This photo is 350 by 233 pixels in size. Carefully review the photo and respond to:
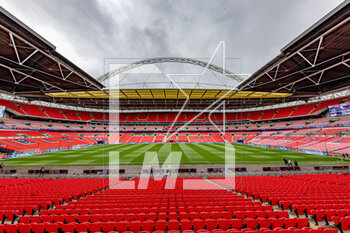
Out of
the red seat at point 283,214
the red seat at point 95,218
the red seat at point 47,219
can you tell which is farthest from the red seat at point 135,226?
A: the red seat at point 283,214

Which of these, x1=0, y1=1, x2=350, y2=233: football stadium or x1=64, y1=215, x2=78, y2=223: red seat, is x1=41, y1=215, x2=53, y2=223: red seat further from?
x1=64, y1=215, x2=78, y2=223: red seat

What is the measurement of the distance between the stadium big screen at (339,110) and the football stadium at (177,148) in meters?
0.27

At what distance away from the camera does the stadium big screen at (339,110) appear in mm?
36656

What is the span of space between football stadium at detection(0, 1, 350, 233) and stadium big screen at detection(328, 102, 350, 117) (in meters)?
0.27

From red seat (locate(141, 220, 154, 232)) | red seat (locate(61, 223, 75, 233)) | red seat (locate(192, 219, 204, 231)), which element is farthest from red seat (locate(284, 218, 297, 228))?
red seat (locate(61, 223, 75, 233))

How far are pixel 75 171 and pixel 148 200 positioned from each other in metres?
15.9

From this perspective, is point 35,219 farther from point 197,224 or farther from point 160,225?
point 197,224

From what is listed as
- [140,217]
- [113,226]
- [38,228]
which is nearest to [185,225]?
[140,217]

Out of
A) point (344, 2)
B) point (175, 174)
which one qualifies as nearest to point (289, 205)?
point (175, 174)

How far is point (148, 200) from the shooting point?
7688 mm

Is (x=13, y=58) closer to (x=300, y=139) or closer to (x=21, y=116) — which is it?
(x=21, y=116)

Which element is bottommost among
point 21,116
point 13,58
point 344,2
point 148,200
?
point 148,200

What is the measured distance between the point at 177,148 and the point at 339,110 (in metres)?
42.1

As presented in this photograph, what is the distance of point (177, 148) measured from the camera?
38.7 m
